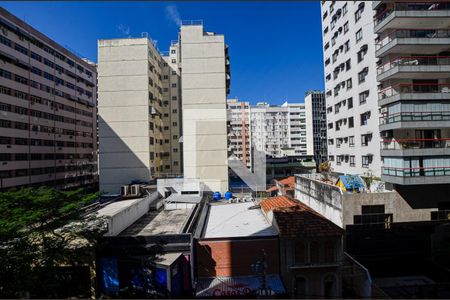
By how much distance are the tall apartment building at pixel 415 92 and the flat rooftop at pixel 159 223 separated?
1481cm

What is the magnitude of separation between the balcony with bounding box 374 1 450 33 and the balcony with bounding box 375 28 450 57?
53 cm

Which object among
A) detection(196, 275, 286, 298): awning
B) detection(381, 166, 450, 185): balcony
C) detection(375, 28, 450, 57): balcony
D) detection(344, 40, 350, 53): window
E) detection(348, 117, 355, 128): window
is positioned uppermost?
detection(344, 40, 350, 53): window

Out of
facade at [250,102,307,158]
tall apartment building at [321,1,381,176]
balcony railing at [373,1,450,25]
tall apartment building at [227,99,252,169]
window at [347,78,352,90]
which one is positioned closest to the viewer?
balcony railing at [373,1,450,25]

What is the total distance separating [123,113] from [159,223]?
23501 mm

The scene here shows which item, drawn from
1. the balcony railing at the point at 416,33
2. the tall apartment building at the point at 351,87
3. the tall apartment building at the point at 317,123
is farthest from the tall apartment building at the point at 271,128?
the balcony railing at the point at 416,33

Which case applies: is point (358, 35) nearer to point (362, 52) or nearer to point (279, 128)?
point (362, 52)

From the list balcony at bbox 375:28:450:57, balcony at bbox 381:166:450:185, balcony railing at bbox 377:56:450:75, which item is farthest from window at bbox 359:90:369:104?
balcony at bbox 381:166:450:185

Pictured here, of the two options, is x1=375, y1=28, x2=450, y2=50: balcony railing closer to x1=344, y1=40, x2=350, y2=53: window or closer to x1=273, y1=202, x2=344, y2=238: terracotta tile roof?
x1=344, y1=40, x2=350, y2=53: window

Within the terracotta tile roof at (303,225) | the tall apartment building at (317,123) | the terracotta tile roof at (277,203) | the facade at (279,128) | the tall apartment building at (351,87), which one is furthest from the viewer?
the facade at (279,128)

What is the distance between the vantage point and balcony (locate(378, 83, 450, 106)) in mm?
18875

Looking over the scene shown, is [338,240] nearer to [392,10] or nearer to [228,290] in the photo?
[228,290]

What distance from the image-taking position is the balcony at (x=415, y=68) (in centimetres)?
1914

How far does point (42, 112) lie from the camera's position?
40031mm

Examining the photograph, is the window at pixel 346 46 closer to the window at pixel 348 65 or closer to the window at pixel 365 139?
the window at pixel 348 65
